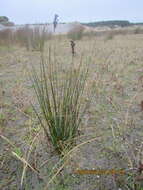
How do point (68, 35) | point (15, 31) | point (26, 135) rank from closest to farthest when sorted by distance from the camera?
1. point (26, 135)
2. point (15, 31)
3. point (68, 35)

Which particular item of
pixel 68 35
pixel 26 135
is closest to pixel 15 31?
pixel 68 35

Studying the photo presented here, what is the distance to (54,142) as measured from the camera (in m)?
1.10

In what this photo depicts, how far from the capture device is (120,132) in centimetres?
140

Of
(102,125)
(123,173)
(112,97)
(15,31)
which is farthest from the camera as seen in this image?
(15,31)

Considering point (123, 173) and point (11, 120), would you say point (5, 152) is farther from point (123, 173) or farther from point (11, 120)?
point (123, 173)

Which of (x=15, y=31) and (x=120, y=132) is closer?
(x=120, y=132)

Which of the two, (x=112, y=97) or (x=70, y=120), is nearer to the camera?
(x=70, y=120)

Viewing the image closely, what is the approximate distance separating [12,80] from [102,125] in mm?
1796

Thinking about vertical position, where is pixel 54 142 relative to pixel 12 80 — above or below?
above

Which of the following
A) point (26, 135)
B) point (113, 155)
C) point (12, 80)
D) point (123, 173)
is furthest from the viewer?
point (12, 80)

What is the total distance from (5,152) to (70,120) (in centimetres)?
47

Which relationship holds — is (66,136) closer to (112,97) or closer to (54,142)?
(54,142)

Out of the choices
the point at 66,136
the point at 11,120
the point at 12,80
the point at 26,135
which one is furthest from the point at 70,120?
the point at 12,80

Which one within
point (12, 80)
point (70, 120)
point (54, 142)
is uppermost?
point (70, 120)
